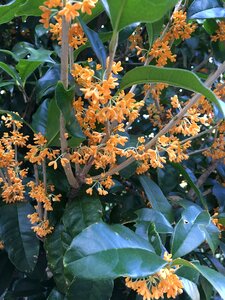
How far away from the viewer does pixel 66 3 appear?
545 millimetres

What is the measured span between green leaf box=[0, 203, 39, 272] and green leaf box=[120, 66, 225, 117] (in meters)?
0.47

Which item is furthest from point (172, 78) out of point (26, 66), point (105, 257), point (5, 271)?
point (5, 271)

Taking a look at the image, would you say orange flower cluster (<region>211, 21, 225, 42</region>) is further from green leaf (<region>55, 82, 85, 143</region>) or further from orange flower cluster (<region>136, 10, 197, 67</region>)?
green leaf (<region>55, 82, 85, 143</region>)

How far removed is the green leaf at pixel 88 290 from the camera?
84 centimetres

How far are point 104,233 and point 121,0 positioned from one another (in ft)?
1.20

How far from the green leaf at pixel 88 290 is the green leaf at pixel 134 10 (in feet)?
1.65

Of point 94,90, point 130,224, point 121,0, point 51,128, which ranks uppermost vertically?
point 121,0

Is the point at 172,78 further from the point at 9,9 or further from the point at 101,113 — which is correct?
the point at 9,9

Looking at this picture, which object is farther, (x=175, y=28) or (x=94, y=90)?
(x=175, y=28)

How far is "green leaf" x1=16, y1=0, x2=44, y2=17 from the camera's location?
2.46 feet

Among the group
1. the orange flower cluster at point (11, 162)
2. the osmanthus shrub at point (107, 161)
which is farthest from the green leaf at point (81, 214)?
the orange flower cluster at point (11, 162)

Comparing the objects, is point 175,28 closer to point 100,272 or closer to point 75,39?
point 75,39

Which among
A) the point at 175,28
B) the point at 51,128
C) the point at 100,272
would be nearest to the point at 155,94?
the point at 175,28

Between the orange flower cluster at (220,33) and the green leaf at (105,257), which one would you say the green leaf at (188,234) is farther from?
the orange flower cluster at (220,33)
